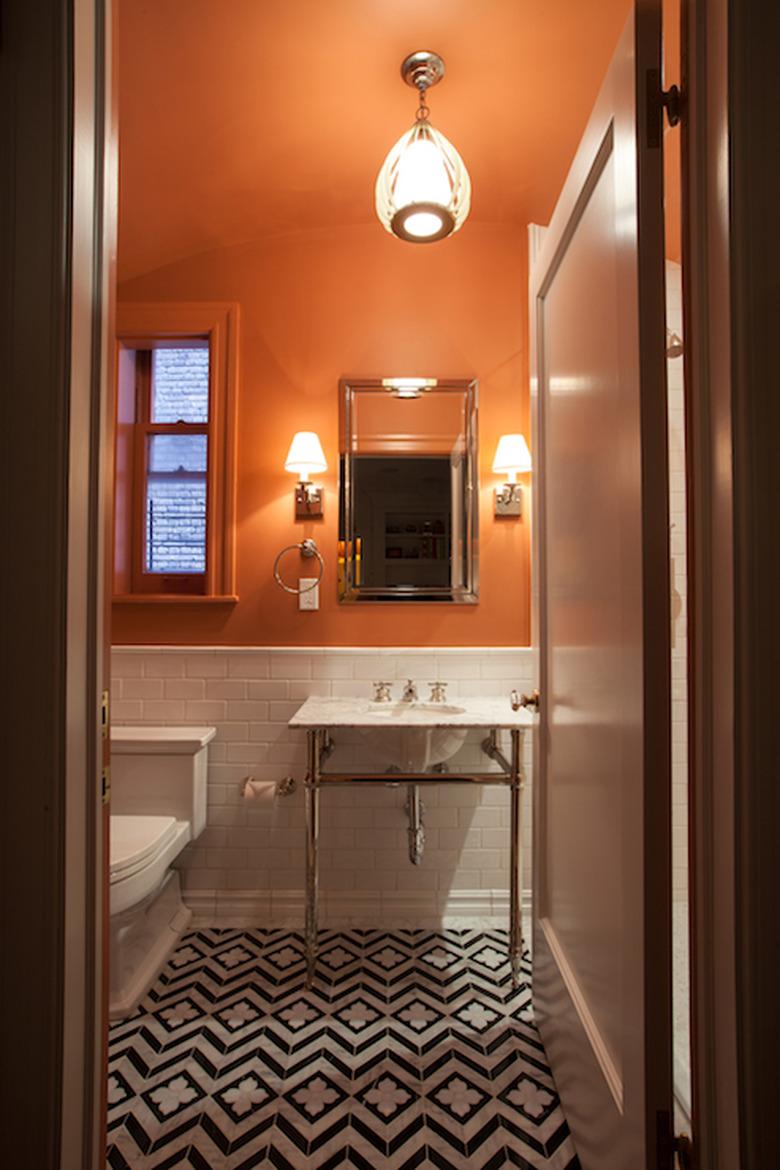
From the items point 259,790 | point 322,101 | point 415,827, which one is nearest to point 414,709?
point 415,827

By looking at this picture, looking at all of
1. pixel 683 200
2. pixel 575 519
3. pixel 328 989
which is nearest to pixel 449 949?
pixel 328 989

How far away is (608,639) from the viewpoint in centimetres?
105

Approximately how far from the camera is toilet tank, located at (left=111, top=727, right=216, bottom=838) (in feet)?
6.96

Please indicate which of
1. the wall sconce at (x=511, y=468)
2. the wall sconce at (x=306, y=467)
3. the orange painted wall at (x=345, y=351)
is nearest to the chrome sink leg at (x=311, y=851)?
the orange painted wall at (x=345, y=351)

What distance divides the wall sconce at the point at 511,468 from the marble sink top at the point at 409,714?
0.71 meters

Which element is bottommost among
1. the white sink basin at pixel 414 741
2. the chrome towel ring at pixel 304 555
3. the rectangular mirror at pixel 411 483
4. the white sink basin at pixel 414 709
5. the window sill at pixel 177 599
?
the white sink basin at pixel 414 741

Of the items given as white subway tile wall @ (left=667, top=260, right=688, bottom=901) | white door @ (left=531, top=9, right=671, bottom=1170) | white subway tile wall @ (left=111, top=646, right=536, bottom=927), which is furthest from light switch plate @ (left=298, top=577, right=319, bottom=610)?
white subway tile wall @ (left=667, top=260, right=688, bottom=901)

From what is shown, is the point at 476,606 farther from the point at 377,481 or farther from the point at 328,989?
the point at 328,989

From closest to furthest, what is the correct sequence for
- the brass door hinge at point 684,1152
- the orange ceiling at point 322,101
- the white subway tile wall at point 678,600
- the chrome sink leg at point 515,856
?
1. the brass door hinge at point 684,1152
2. the orange ceiling at point 322,101
3. the chrome sink leg at point 515,856
4. the white subway tile wall at point 678,600

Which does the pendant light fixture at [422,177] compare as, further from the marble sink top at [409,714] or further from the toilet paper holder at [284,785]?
the toilet paper holder at [284,785]

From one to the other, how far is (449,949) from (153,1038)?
3.07 ft

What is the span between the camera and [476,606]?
234cm

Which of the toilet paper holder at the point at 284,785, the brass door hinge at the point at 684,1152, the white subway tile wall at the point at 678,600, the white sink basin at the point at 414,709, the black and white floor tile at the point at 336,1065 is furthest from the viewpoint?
the toilet paper holder at the point at 284,785

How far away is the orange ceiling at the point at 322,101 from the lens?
1452 mm
